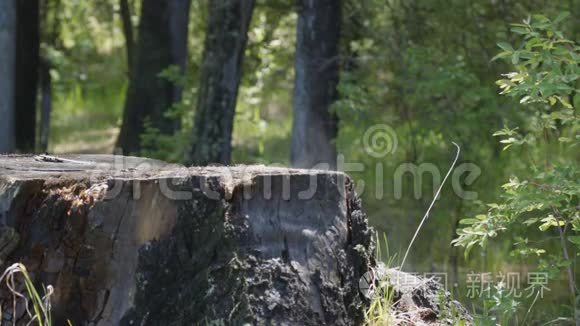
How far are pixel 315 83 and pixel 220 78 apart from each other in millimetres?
926

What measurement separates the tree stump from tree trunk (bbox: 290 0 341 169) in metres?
4.24

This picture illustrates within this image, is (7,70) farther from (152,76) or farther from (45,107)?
(45,107)

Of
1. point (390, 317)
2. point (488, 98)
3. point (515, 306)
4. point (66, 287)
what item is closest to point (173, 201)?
point (66, 287)

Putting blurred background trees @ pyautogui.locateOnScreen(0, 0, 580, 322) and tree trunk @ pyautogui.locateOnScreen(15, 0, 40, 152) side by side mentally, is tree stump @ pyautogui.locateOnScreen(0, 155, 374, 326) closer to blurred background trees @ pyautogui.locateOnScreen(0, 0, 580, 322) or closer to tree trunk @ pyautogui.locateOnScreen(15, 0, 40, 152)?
blurred background trees @ pyautogui.locateOnScreen(0, 0, 580, 322)

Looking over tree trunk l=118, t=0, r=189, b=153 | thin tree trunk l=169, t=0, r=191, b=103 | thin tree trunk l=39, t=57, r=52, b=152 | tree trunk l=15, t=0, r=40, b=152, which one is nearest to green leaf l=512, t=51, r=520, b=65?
thin tree trunk l=169, t=0, r=191, b=103

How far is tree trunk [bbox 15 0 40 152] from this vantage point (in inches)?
413

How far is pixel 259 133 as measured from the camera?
1154 cm

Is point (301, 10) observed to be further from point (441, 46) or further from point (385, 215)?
point (385, 215)

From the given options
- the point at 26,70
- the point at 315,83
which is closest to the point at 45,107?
the point at 26,70

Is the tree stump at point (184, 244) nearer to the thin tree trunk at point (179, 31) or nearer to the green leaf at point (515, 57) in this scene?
the green leaf at point (515, 57)

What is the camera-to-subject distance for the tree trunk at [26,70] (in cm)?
1050

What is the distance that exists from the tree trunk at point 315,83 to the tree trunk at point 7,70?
2.75 metres

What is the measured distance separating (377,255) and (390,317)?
0.47 metres

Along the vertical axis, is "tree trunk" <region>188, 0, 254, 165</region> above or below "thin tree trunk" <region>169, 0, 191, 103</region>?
below
